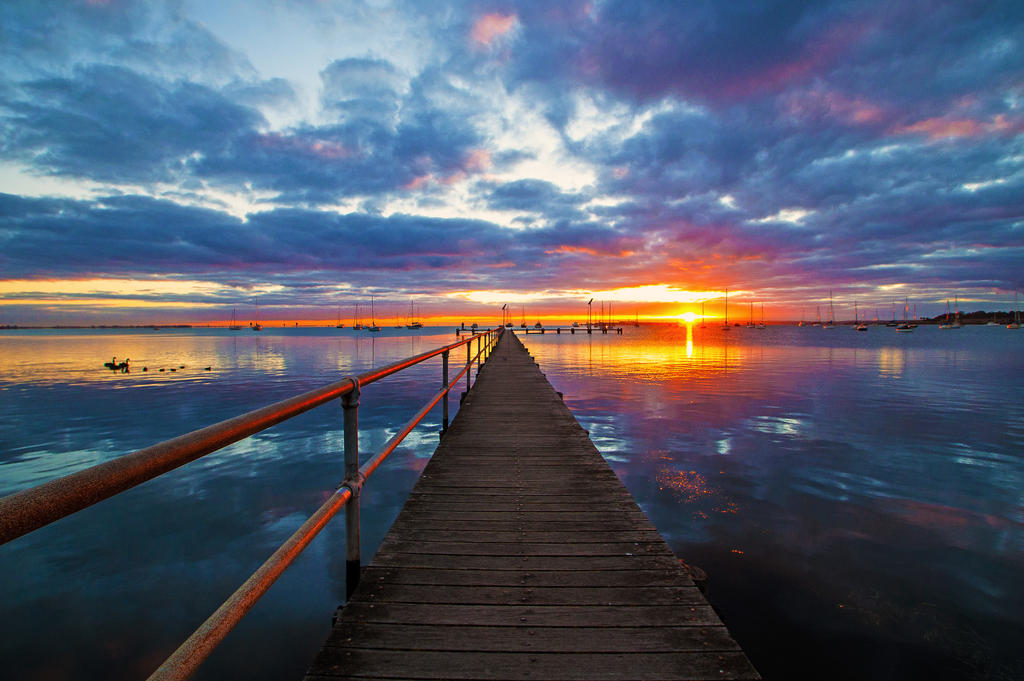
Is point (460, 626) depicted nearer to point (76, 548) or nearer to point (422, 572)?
point (422, 572)

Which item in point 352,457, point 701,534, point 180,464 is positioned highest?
point 180,464

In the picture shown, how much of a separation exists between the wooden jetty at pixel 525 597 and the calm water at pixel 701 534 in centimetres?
217

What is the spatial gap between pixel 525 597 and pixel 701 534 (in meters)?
4.55

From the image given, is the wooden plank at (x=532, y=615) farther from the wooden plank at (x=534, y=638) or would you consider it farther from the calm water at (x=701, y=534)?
the calm water at (x=701, y=534)

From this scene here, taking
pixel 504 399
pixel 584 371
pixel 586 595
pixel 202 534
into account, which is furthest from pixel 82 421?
pixel 584 371

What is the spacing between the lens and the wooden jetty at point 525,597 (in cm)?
212

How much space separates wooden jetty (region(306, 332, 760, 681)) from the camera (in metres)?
2.12

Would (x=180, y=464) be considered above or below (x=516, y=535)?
above

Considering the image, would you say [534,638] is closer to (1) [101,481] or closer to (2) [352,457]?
(2) [352,457]

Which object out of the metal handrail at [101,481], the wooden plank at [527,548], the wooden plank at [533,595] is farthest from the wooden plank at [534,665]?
the metal handrail at [101,481]

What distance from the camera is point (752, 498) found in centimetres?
745

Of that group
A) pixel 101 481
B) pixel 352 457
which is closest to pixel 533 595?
pixel 352 457

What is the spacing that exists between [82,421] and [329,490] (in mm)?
11803

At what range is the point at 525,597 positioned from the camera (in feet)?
8.50
